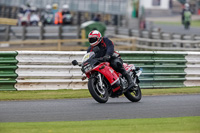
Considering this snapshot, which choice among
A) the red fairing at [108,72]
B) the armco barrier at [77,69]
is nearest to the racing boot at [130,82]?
the red fairing at [108,72]

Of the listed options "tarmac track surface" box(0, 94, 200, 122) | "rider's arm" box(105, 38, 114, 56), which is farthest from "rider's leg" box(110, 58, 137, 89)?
"tarmac track surface" box(0, 94, 200, 122)

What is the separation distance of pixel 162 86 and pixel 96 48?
3845 millimetres

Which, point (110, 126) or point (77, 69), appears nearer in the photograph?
point (110, 126)

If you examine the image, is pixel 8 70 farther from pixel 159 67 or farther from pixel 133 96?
pixel 159 67

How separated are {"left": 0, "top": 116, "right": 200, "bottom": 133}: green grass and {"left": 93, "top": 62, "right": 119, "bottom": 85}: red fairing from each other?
8.08ft

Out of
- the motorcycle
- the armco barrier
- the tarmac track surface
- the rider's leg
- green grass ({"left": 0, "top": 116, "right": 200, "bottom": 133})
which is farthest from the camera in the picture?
the armco barrier

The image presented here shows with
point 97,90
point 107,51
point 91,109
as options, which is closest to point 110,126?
point 91,109

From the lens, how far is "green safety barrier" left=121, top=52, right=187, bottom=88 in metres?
14.7

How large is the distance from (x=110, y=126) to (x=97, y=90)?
2.88 metres

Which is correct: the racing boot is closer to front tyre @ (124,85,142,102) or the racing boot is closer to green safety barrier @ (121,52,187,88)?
front tyre @ (124,85,142,102)

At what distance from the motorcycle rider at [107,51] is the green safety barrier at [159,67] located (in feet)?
9.09

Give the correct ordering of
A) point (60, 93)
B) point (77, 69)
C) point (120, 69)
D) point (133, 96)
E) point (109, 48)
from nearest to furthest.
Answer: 1. point (109, 48)
2. point (120, 69)
3. point (133, 96)
4. point (60, 93)
5. point (77, 69)

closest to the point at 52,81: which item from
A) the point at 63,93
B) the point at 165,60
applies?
the point at 63,93

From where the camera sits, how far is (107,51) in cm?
1148
